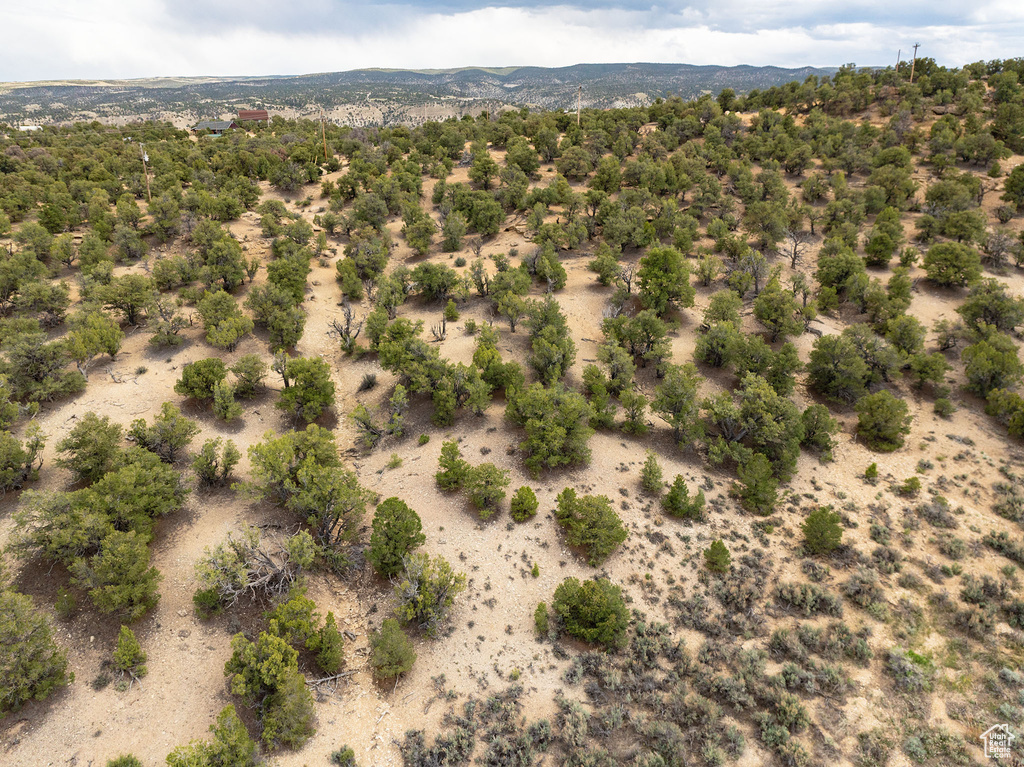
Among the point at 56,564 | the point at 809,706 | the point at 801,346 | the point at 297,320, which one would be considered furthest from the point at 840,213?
the point at 56,564

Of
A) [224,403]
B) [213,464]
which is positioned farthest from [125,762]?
[224,403]

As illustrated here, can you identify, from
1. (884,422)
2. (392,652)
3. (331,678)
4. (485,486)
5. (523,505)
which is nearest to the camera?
(392,652)

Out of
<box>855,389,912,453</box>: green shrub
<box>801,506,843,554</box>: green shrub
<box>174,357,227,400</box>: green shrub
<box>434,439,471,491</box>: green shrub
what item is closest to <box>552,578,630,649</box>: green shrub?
<box>434,439,471,491</box>: green shrub

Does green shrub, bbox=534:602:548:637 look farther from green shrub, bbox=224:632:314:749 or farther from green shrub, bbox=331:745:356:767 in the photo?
green shrub, bbox=224:632:314:749

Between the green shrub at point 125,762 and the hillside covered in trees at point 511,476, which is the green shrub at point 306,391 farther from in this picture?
the green shrub at point 125,762

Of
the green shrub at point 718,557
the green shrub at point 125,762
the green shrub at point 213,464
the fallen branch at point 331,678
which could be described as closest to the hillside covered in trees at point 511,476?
the fallen branch at point 331,678

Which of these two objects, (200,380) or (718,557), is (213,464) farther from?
(718,557)
